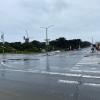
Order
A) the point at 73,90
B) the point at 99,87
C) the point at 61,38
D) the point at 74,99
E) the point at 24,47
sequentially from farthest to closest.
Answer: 1. the point at 61,38
2. the point at 24,47
3. the point at 99,87
4. the point at 73,90
5. the point at 74,99

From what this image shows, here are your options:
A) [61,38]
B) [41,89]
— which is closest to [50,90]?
[41,89]

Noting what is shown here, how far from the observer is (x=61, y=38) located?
575ft

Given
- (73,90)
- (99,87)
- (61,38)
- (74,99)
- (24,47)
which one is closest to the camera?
(74,99)

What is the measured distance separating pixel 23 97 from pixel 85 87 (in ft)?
10.7

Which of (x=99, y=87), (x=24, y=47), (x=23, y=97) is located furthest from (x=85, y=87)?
(x=24, y=47)

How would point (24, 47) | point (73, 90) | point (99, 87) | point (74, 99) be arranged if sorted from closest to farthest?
point (74, 99) < point (73, 90) < point (99, 87) < point (24, 47)

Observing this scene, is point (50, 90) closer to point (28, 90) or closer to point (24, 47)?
point (28, 90)

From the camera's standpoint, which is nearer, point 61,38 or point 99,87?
point 99,87

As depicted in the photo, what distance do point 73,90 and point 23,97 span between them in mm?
2324

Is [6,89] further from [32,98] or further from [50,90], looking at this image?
[32,98]

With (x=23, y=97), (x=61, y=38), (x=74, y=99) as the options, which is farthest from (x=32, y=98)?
(x=61, y=38)

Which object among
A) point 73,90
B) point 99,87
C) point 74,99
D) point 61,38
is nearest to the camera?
point 74,99

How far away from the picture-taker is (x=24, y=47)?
132m

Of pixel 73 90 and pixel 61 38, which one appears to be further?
pixel 61 38
